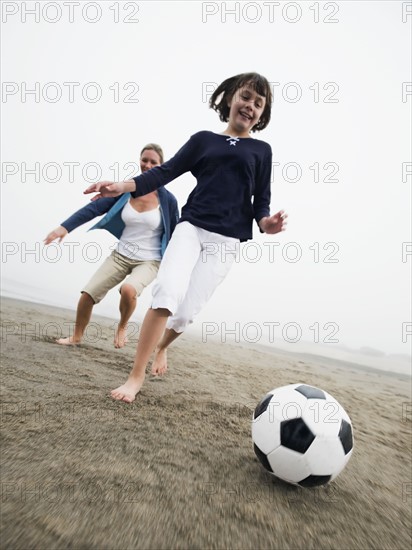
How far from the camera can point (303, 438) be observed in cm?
141

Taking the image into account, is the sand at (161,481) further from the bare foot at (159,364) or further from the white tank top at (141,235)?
the white tank top at (141,235)

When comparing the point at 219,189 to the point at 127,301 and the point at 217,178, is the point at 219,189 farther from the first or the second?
the point at 127,301

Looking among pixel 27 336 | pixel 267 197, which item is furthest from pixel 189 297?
pixel 27 336

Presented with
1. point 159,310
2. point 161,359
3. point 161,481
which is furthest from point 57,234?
point 161,481

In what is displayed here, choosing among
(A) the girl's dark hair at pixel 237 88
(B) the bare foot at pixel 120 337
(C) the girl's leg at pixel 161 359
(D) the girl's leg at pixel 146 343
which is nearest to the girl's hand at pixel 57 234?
(B) the bare foot at pixel 120 337

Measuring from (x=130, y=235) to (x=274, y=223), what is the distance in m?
1.72

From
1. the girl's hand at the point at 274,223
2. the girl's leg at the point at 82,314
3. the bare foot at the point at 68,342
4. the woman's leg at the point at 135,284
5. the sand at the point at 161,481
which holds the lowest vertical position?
the sand at the point at 161,481

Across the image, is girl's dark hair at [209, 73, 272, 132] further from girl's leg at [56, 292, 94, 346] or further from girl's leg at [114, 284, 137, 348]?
girl's leg at [56, 292, 94, 346]

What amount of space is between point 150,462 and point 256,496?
43cm

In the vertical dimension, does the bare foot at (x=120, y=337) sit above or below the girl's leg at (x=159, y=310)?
below

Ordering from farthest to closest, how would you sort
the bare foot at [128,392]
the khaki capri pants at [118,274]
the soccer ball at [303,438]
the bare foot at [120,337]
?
1. the bare foot at [120,337]
2. the khaki capri pants at [118,274]
3. the bare foot at [128,392]
4. the soccer ball at [303,438]

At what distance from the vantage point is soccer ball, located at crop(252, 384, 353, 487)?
1.36m

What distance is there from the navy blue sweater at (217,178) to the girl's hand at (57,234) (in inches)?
46.2

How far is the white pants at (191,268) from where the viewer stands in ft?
6.86
